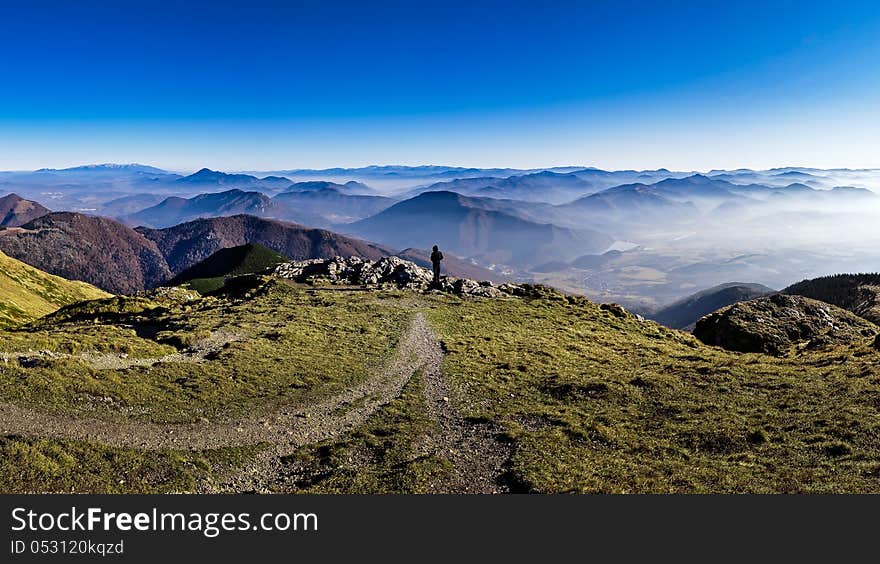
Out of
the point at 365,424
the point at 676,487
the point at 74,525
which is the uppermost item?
the point at 74,525

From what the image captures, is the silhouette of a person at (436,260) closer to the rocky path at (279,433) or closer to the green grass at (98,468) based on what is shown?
the rocky path at (279,433)

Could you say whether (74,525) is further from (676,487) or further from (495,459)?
(676,487)

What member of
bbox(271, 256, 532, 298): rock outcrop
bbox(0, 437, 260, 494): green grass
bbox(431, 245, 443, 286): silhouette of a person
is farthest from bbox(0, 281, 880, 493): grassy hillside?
bbox(271, 256, 532, 298): rock outcrop

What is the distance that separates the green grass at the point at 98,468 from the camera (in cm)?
1392

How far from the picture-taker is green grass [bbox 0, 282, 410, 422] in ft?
68.1

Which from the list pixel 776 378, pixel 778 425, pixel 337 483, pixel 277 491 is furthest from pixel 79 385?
pixel 776 378

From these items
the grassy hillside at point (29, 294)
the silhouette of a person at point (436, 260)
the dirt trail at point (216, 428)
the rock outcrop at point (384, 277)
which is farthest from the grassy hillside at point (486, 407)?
the grassy hillside at point (29, 294)

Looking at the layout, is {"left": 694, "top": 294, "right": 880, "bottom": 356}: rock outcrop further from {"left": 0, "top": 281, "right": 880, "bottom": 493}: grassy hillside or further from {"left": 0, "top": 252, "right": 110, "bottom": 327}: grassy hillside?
{"left": 0, "top": 252, "right": 110, "bottom": 327}: grassy hillside

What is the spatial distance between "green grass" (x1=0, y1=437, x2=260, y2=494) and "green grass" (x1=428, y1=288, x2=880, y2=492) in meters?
12.2

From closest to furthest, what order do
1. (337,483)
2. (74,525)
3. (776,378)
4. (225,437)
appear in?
(74,525) → (337,483) → (225,437) → (776,378)

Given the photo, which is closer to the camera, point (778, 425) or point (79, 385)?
point (778, 425)

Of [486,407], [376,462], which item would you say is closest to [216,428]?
[376,462]

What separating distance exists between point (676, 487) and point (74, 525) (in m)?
17.7

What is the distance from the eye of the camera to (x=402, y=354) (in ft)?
117
